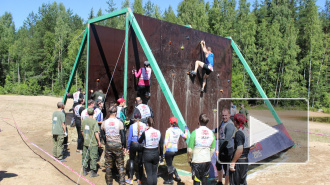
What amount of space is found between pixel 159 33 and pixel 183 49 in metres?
1.12

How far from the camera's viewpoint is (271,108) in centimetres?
1005

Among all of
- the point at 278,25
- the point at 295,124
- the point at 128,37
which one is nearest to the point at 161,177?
the point at 295,124

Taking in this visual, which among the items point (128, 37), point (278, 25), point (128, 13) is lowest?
point (128, 37)

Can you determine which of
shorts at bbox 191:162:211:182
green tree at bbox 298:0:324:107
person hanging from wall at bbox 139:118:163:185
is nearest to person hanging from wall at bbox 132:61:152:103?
person hanging from wall at bbox 139:118:163:185

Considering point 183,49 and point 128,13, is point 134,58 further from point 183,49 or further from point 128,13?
point 183,49

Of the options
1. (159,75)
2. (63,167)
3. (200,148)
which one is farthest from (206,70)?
(63,167)

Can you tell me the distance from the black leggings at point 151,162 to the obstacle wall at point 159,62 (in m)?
2.97

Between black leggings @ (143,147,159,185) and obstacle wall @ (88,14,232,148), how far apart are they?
297 centimetres

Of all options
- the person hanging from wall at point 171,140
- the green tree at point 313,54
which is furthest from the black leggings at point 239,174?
the green tree at point 313,54

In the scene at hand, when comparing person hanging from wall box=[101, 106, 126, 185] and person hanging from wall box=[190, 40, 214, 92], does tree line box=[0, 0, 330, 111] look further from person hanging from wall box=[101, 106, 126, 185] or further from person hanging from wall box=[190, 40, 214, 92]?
person hanging from wall box=[101, 106, 126, 185]

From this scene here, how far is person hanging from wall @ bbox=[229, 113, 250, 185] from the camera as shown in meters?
4.46

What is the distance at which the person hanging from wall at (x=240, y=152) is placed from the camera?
14.6 ft

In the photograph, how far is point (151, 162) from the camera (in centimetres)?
528

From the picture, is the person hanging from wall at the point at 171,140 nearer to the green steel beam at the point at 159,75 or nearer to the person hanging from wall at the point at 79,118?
the green steel beam at the point at 159,75
